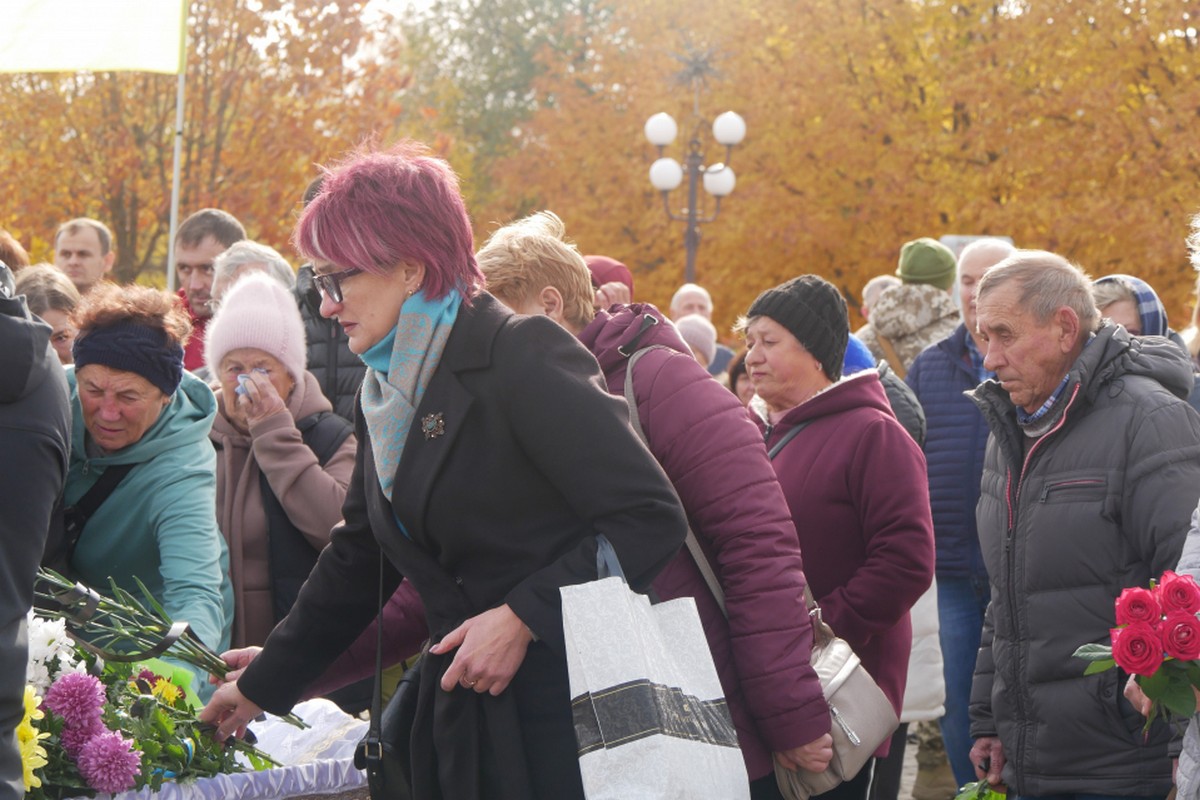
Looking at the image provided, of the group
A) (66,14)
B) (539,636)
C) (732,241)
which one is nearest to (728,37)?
(732,241)

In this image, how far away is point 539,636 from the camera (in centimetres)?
291

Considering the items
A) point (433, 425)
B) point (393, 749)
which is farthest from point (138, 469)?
point (433, 425)

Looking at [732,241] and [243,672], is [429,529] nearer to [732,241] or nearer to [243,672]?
[243,672]

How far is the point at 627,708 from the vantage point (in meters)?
2.84

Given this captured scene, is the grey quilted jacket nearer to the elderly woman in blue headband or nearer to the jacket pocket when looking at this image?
the jacket pocket

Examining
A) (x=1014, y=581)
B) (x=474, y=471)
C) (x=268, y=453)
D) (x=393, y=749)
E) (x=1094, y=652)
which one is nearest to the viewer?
(x=474, y=471)

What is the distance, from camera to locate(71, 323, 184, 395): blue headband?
4.40 m

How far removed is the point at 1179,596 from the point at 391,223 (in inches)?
71.2

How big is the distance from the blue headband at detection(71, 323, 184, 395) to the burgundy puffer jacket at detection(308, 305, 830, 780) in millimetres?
1135

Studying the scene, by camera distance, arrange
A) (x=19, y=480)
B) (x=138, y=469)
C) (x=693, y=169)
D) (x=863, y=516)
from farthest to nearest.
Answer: (x=693, y=169) → (x=863, y=516) → (x=138, y=469) → (x=19, y=480)

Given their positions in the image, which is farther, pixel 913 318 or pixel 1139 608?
pixel 913 318

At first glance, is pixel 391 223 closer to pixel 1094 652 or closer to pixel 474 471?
pixel 474 471

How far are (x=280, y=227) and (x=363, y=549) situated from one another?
1452cm

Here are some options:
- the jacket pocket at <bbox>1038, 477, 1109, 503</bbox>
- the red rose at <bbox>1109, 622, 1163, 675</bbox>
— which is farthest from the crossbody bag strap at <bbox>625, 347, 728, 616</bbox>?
the jacket pocket at <bbox>1038, 477, 1109, 503</bbox>
